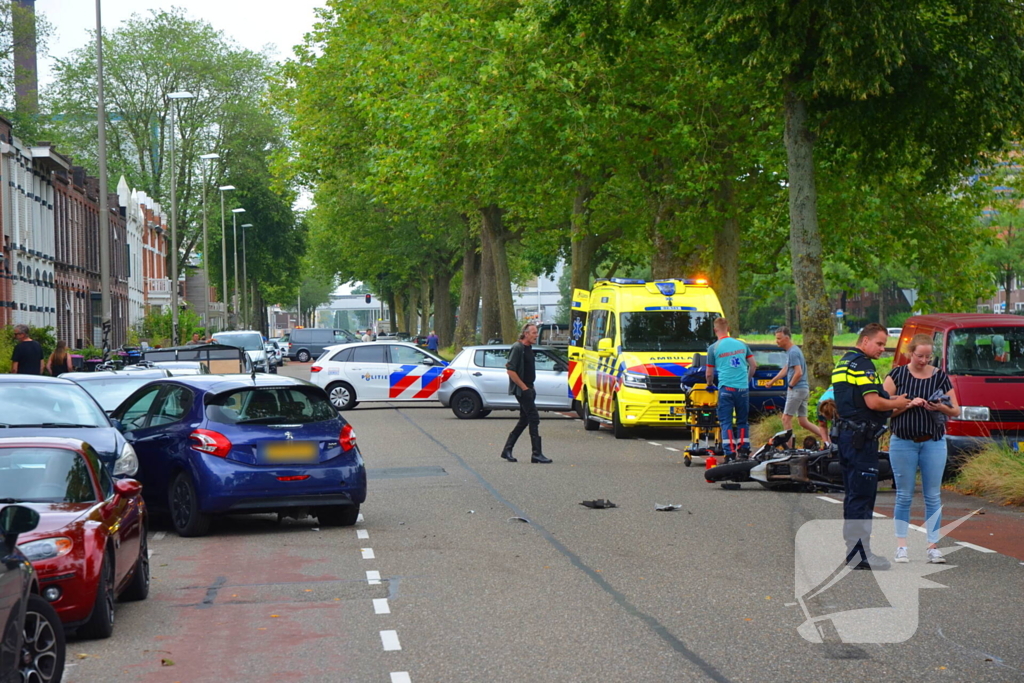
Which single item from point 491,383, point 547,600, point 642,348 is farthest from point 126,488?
point 491,383

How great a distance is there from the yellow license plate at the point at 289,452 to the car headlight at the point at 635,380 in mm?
9989

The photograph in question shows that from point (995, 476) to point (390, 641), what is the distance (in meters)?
8.45

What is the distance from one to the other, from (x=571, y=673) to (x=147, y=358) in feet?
68.2

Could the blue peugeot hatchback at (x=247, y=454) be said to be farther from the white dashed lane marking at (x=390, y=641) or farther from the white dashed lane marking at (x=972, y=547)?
the white dashed lane marking at (x=972, y=547)

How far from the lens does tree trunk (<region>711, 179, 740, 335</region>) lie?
29.1 metres

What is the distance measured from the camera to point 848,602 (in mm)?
8359

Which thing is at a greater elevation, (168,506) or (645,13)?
(645,13)

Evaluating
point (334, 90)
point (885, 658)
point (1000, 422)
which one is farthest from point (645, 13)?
point (334, 90)

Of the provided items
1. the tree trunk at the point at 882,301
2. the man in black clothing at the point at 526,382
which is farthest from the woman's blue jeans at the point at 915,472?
the tree trunk at the point at 882,301

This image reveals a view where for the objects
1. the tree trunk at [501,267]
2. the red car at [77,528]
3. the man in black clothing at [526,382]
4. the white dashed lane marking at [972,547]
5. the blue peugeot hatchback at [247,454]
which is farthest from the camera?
the tree trunk at [501,267]

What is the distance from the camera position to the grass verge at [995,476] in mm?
13297

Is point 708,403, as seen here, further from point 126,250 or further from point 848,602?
point 126,250

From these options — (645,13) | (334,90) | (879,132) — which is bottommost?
(879,132)

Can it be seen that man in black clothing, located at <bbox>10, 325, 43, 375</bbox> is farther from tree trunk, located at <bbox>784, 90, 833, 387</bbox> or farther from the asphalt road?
tree trunk, located at <bbox>784, 90, 833, 387</bbox>
